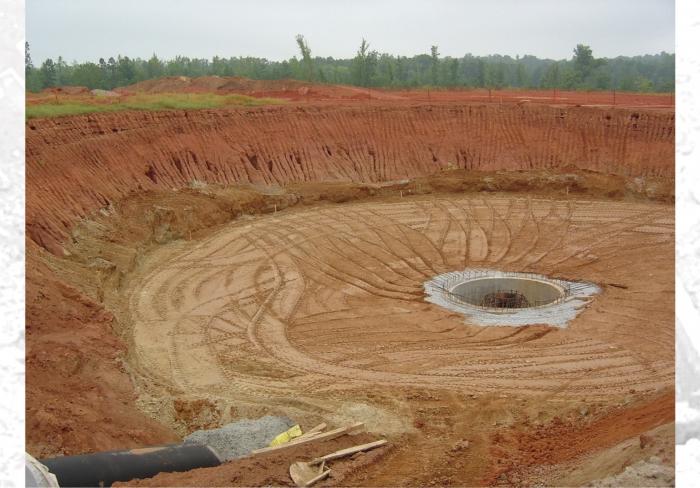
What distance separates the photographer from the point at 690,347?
10.2 metres

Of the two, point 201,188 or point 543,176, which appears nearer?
point 201,188

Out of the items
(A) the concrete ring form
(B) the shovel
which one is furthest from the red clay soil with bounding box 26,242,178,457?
(A) the concrete ring form

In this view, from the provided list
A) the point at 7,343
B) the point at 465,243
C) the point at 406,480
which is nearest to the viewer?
the point at 406,480

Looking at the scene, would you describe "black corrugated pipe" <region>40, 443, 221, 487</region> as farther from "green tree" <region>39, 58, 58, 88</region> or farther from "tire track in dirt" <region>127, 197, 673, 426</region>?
"green tree" <region>39, 58, 58, 88</region>

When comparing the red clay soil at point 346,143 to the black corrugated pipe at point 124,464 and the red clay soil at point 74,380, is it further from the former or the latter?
the black corrugated pipe at point 124,464

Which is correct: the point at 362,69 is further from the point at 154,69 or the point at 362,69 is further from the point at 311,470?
the point at 311,470

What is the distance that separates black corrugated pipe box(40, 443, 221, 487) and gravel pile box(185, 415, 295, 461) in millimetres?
607

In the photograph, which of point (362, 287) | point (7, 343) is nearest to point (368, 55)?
point (362, 287)

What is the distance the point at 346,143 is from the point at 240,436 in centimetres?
2457

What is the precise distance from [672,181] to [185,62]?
92.2 m

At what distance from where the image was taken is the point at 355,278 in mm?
22484

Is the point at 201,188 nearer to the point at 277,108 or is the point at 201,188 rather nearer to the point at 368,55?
the point at 277,108

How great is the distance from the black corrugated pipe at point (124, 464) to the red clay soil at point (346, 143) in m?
17.1

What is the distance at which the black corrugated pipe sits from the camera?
10000 mm
